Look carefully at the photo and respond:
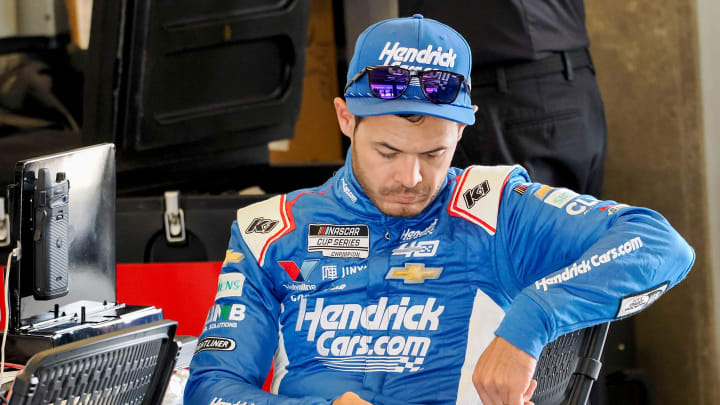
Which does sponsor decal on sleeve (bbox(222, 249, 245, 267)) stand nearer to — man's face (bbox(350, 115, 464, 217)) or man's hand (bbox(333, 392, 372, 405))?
man's face (bbox(350, 115, 464, 217))

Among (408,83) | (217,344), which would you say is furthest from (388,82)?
(217,344)

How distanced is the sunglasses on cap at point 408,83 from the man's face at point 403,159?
51mm

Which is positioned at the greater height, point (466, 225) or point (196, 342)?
point (466, 225)

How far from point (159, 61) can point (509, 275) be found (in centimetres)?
151

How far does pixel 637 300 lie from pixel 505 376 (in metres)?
0.31

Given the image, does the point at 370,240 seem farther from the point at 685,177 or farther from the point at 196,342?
the point at 685,177

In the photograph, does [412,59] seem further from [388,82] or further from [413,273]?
[413,273]

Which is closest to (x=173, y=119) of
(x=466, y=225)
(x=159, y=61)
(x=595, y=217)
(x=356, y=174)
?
(x=159, y=61)

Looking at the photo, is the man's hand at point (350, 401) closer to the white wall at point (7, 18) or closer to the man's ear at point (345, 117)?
the man's ear at point (345, 117)

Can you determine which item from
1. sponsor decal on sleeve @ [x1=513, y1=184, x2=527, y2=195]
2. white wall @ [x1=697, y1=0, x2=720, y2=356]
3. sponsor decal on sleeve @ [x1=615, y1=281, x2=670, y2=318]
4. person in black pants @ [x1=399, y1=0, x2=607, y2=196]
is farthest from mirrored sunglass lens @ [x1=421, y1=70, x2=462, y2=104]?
white wall @ [x1=697, y1=0, x2=720, y2=356]

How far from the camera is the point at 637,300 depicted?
153 centimetres

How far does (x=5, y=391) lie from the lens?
4.31 feet

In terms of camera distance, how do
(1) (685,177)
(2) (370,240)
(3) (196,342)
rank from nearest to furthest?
(3) (196,342) → (2) (370,240) → (1) (685,177)

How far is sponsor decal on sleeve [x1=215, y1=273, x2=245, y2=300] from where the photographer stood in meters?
1.75
